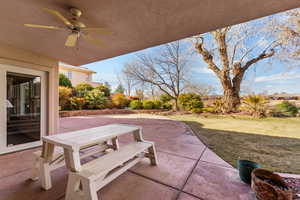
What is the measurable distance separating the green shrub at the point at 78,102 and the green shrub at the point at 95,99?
32cm

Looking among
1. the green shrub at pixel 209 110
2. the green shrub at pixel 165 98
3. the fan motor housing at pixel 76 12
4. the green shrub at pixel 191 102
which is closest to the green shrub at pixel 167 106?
the green shrub at pixel 165 98

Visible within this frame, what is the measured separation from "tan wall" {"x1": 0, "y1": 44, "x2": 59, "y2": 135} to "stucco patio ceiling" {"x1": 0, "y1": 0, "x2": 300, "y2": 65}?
24 centimetres

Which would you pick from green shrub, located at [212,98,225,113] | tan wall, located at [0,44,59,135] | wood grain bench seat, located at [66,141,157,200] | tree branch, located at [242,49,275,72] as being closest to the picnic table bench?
wood grain bench seat, located at [66,141,157,200]

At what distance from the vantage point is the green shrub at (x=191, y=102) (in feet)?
28.8

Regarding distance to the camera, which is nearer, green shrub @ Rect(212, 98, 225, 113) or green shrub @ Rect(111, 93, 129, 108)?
green shrub @ Rect(212, 98, 225, 113)

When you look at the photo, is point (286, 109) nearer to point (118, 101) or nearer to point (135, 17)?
point (135, 17)

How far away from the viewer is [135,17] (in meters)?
1.79

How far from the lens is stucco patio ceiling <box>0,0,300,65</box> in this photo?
1.54 metres

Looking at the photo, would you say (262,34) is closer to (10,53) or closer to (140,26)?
(140,26)

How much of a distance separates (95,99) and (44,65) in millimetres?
5895

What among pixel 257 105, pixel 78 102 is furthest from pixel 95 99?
pixel 257 105

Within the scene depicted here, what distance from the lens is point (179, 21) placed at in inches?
74.4

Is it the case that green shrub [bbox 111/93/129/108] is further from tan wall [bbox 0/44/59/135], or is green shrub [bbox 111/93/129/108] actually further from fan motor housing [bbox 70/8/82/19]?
fan motor housing [bbox 70/8/82/19]

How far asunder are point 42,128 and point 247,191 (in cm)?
439
